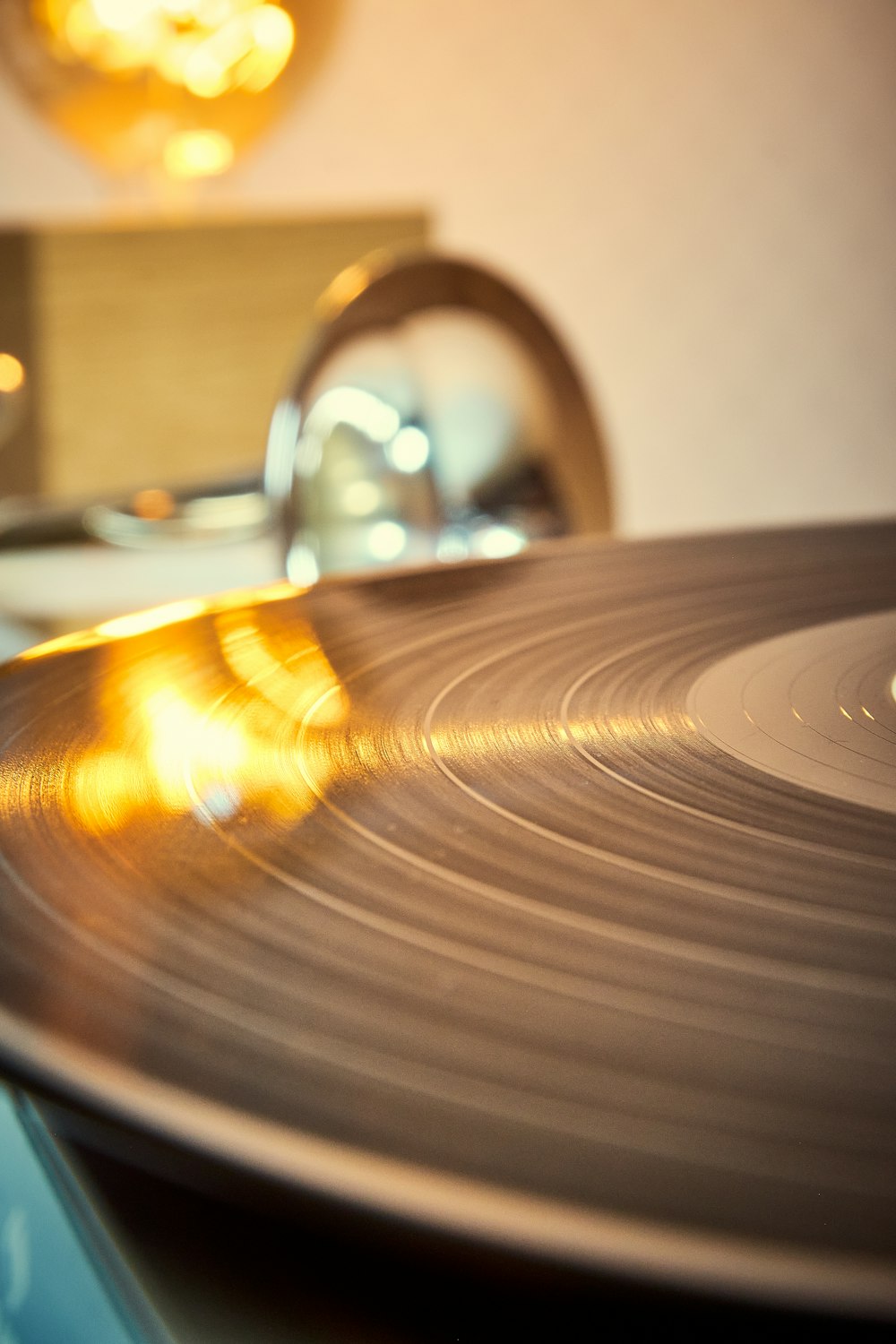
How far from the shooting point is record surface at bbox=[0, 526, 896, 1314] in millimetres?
107

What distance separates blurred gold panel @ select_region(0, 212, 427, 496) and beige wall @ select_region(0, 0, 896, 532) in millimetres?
94

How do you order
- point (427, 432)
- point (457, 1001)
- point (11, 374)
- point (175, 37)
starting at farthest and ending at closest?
point (11, 374)
point (175, 37)
point (427, 432)
point (457, 1001)

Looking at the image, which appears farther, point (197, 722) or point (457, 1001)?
point (197, 722)

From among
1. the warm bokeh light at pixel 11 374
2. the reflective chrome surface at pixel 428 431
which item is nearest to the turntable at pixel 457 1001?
the reflective chrome surface at pixel 428 431

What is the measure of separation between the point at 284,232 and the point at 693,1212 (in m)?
2.59

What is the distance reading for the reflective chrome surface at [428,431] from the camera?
685 mm

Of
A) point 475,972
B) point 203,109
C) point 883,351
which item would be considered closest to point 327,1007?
point 475,972

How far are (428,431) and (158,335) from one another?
1.91m

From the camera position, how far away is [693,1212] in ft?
0.34

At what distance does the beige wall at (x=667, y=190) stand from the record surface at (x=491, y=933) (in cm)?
238

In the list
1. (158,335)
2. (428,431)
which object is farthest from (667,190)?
(428,431)

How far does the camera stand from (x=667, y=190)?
2541 mm

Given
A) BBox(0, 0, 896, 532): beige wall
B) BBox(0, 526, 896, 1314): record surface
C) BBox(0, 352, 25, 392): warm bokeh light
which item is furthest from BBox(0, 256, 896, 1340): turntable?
BBox(0, 0, 896, 532): beige wall

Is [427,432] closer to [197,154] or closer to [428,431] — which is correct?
[428,431]
